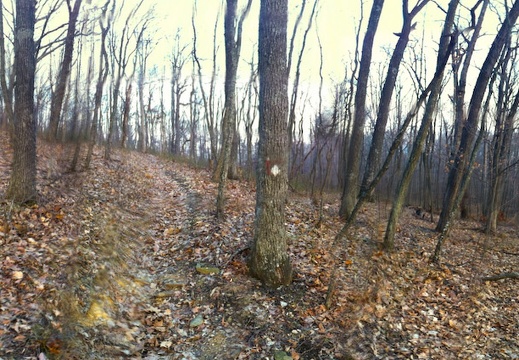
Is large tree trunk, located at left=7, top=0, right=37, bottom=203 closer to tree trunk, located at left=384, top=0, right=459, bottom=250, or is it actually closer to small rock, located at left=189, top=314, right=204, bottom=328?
small rock, located at left=189, top=314, right=204, bottom=328

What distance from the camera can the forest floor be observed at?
3992 mm

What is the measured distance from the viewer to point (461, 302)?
6.16 meters

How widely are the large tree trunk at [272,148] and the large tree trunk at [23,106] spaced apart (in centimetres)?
440

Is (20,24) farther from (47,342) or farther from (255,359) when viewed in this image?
(255,359)

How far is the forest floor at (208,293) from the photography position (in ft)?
13.1

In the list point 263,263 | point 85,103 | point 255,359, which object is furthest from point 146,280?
point 85,103

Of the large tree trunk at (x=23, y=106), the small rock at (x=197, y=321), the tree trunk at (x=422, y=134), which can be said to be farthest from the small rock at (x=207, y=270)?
the tree trunk at (x=422, y=134)

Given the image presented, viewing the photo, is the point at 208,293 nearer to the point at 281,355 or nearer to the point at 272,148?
the point at 281,355

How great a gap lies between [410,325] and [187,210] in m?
6.01

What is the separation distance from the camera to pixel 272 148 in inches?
203

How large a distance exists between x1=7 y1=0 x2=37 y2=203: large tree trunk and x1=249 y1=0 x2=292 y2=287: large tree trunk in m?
4.40

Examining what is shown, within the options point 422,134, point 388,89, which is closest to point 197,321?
point 422,134

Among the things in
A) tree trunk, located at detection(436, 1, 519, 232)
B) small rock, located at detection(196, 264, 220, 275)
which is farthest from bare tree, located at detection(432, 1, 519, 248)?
small rock, located at detection(196, 264, 220, 275)

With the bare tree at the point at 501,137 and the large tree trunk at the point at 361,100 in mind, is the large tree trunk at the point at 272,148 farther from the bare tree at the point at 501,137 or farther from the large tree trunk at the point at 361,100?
the bare tree at the point at 501,137
